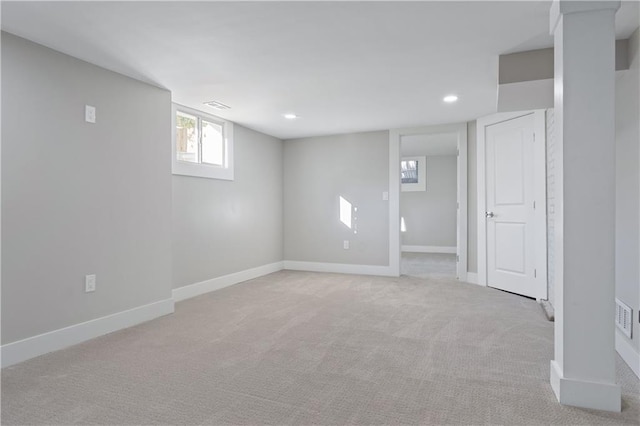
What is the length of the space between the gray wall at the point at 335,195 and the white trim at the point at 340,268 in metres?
0.07

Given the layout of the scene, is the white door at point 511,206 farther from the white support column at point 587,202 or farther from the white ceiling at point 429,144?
the white support column at point 587,202

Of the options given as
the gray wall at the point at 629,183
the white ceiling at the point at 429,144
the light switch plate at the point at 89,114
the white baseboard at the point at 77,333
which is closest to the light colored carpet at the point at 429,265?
the white ceiling at the point at 429,144

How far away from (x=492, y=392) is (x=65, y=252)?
2.98 metres

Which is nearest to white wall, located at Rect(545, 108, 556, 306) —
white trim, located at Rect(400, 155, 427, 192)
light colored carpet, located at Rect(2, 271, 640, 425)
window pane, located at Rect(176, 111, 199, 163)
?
light colored carpet, located at Rect(2, 271, 640, 425)

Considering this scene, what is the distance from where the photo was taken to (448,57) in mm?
2854

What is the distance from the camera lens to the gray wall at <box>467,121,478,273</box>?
5.01m

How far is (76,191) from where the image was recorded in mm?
2814

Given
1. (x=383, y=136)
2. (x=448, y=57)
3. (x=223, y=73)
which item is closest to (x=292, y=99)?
(x=223, y=73)

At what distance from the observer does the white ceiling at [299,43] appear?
216 centimetres

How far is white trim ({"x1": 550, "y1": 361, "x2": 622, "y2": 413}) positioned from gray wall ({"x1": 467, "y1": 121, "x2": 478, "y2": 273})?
10.6 ft

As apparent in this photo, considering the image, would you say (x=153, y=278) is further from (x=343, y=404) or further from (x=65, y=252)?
(x=343, y=404)

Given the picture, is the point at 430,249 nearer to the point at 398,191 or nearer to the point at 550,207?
the point at 398,191

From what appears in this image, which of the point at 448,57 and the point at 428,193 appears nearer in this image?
the point at 448,57

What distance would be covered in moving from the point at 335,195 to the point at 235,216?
66.1 inches
